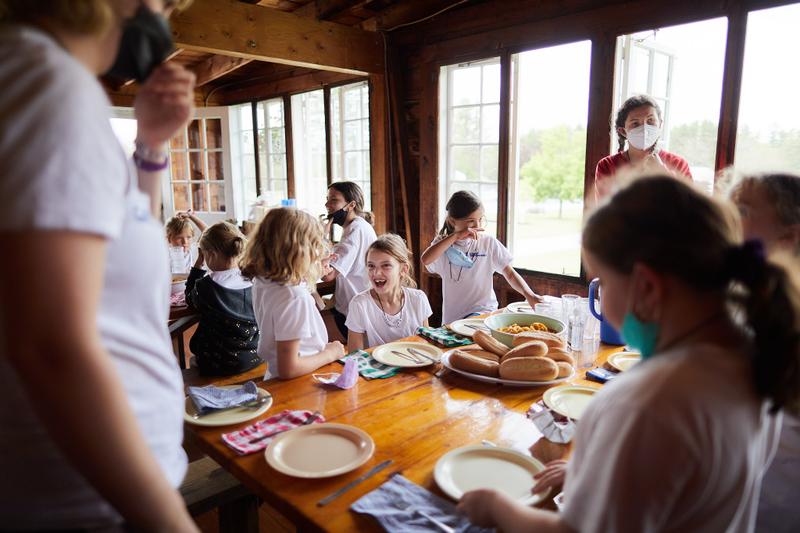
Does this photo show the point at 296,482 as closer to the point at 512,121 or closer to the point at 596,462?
the point at 596,462

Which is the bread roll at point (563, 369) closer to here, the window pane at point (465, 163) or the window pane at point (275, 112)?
the window pane at point (465, 163)

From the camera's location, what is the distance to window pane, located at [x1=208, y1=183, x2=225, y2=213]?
6238 millimetres

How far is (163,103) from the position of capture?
2.78 ft

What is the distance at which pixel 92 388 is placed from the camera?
531 mm

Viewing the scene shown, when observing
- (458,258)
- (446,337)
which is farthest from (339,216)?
(446,337)

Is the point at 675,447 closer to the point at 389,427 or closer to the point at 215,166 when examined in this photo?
the point at 389,427

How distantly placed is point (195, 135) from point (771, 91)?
562 cm

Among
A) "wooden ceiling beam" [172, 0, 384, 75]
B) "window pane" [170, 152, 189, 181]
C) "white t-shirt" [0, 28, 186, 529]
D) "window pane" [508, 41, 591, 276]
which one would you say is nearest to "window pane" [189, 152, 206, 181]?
"window pane" [170, 152, 189, 181]

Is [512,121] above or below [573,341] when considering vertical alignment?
above

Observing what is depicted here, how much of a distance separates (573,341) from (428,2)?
3.06m

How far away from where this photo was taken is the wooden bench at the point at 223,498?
146 cm

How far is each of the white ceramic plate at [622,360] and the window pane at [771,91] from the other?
1487 mm

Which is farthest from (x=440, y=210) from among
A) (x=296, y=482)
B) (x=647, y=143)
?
(x=296, y=482)

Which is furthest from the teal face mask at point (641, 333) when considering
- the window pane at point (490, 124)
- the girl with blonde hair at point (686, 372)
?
the window pane at point (490, 124)
